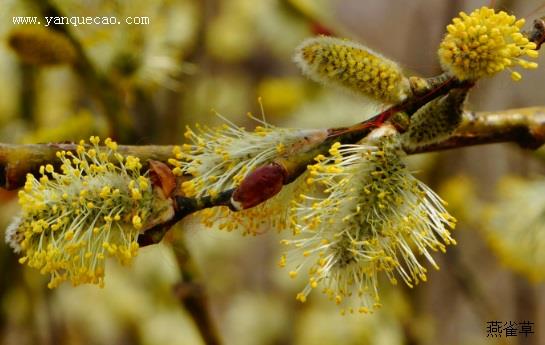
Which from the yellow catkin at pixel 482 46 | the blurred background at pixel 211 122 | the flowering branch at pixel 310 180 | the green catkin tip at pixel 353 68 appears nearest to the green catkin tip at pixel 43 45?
the blurred background at pixel 211 122

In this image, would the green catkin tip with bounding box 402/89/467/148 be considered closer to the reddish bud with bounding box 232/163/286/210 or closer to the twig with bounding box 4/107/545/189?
the twig with bounding box 4/107/545/189

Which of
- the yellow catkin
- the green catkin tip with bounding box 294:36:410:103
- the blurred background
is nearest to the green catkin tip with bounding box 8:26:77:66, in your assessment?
the blurred background

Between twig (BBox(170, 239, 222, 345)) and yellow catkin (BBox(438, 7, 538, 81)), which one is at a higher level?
yellow catkin (BBox(438, 7, 538, 81))

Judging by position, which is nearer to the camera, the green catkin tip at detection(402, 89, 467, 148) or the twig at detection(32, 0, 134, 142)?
the green catkin tip at detection(402, 89, 467, 148)

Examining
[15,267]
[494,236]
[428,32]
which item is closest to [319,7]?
[428,32]

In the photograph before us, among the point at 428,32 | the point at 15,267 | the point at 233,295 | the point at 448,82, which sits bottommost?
the point at 233,295

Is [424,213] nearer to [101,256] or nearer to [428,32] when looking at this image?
[101,256]

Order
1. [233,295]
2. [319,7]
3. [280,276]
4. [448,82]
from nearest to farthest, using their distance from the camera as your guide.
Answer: [448,82] < [319,7] < [280,276] < [233,295]

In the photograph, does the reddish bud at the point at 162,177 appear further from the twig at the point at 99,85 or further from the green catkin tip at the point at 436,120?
the twig at the point at 99,85
